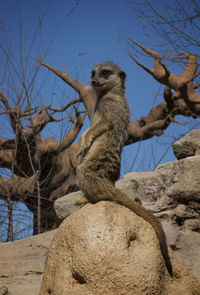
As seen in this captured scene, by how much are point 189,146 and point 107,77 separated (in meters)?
2.02

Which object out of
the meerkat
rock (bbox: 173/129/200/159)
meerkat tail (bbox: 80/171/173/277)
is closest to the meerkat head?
the meerkat

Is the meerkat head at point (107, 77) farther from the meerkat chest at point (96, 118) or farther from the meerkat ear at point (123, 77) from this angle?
the meerkat chest at point (96, 118)

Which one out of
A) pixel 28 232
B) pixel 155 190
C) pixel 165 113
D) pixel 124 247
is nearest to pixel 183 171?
pixel 155 190

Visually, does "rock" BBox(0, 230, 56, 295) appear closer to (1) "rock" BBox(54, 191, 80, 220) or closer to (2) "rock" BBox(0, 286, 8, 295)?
(2) "rock" BBox(0, 286, 8, 295)

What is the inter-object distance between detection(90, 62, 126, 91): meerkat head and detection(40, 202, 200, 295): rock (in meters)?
1.40

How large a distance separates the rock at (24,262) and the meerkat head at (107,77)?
2373 mm

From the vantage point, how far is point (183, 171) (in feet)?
15.4

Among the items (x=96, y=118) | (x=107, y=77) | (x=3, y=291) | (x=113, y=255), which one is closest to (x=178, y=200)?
(x=96, y=118)

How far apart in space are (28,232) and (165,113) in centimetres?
503

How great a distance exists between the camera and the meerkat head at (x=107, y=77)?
12.4 feet

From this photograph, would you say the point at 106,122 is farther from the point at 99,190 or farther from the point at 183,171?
the point at 183,171

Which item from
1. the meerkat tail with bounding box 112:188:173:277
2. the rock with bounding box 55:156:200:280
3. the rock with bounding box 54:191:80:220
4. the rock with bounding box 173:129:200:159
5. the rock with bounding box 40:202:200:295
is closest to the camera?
the rock with bounding box 40:202:200:295

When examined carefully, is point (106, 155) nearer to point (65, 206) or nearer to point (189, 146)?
point (189, 146)

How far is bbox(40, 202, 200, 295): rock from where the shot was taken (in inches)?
102
